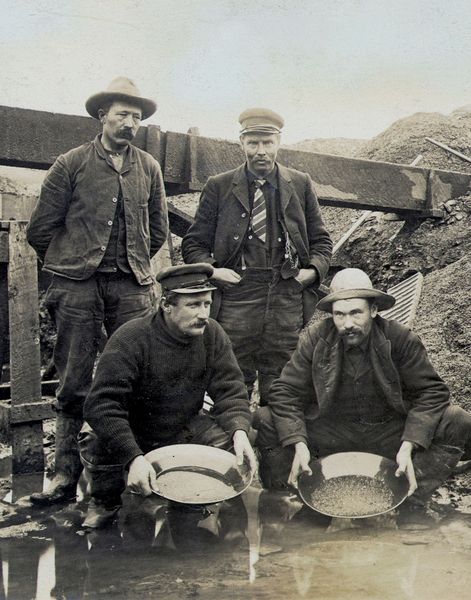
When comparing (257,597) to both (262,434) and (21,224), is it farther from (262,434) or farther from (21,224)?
(21,224)

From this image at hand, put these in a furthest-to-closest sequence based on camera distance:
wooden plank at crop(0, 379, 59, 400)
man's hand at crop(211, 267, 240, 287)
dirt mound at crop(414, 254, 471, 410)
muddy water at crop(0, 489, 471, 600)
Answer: wooden plank at crop(0, 379, 59, 400)
dirt mound at crop(414, 254, 471, 410)
man's hand at crop(211, 267, 240, 287)
muddy water at crop(0, 489, 471, 600)

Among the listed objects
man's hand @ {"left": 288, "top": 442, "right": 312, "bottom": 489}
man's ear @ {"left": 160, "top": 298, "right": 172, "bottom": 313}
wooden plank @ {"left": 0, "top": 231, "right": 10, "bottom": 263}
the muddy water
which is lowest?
the muddy water

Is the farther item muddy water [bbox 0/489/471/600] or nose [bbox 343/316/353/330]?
nose [bbox 343/316/353/330]

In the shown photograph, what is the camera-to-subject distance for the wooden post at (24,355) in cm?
471

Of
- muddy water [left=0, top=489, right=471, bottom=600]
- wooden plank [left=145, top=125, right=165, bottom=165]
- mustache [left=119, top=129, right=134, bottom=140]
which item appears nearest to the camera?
muddy water [left=0, top=489, right=471, bottom=600]

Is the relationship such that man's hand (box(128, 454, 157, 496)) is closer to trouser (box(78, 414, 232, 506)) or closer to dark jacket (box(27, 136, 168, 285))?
trouser (box(78, 414, 232, 506))

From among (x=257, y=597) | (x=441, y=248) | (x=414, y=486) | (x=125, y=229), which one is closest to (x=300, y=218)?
(x=125, y=229)

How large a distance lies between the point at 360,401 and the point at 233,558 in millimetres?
1275

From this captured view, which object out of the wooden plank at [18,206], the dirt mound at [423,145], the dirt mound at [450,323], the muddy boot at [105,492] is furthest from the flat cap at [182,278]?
the dirt mound at [423,145]

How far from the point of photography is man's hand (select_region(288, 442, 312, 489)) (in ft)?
12.8

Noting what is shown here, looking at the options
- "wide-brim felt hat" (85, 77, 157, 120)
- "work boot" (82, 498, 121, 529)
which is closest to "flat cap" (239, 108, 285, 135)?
"wide-brim felt hat" (85, 77, 157, 120)

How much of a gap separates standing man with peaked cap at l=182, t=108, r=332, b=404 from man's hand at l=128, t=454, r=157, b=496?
1.21 m

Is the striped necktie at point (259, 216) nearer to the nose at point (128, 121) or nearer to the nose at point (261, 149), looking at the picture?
the nose at point (261, 149)

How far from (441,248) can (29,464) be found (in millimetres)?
4233
